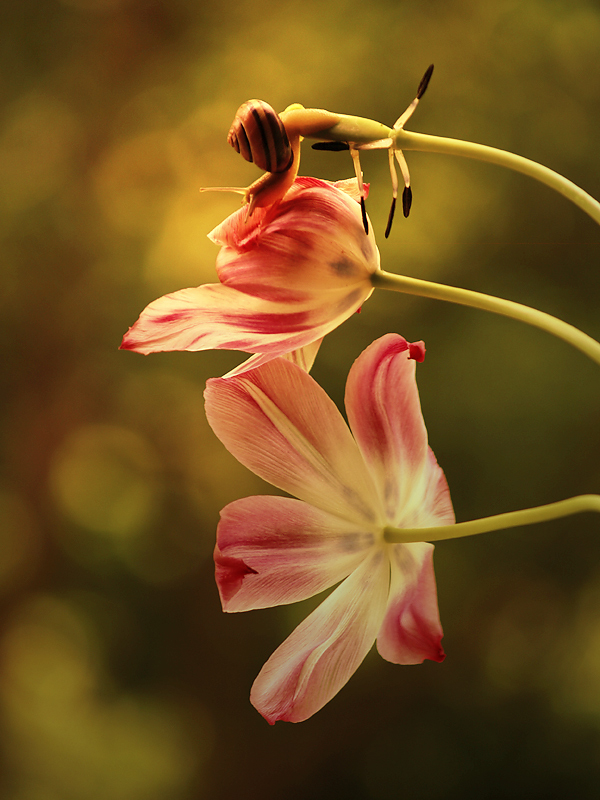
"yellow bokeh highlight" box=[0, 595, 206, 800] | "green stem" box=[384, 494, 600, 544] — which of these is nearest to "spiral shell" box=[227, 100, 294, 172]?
"green stem" box=[384, 494, 600, 544]

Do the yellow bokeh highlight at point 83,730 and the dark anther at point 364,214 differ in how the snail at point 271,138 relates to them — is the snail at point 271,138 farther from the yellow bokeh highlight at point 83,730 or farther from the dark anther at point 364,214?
the yellow bokeh highlight at point 83,730

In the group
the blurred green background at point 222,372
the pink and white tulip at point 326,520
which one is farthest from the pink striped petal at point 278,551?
the blurred green background at point 222,372

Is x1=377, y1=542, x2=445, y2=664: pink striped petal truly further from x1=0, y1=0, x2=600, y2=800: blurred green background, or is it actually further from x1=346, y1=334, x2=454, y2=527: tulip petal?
x1=0, y1=0, x2=600, y2=800: blurred green background

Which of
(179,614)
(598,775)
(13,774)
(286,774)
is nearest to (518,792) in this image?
(598,775)

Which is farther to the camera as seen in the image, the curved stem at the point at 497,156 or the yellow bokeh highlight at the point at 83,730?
the yellow bokeh highlight at the point at 83,730

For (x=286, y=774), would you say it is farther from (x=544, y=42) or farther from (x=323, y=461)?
(x=544, y=42)
